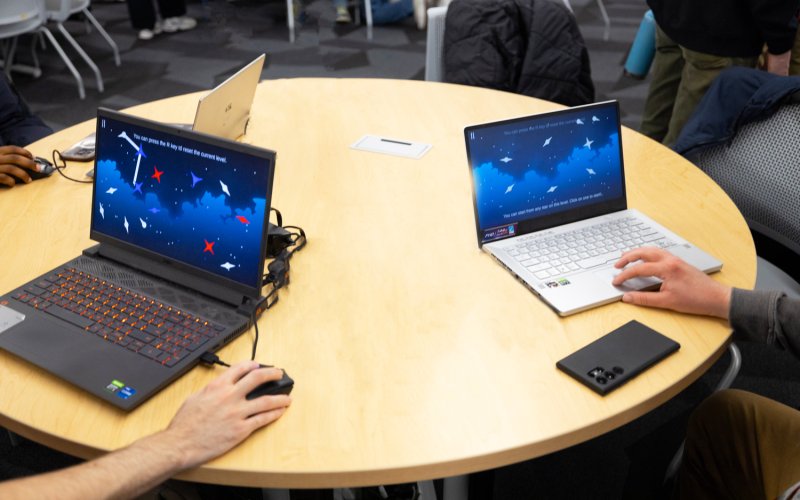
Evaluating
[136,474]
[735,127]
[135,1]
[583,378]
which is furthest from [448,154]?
[135,1]

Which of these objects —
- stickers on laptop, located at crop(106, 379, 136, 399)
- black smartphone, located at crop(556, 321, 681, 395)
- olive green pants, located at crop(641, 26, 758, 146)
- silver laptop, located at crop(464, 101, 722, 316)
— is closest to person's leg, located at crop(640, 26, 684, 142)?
olive green pants, located at crop(641, 26, 758, 146)

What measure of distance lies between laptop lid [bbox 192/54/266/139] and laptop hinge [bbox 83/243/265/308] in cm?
36

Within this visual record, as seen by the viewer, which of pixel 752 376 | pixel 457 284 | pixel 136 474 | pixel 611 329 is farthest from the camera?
pixel 752 376

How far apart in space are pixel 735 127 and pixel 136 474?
161 cm

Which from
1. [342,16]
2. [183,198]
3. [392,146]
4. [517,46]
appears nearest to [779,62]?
[517,46]

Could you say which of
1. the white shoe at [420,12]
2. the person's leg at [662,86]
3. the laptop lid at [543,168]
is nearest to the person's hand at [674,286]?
the laptop lid at [543,168]

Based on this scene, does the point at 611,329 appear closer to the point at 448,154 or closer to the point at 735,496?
the point at 735,496

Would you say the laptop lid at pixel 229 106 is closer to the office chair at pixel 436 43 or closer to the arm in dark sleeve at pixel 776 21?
the office chair at pixel 436 43

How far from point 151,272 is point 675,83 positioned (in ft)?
8.44

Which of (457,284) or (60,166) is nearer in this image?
(457,284)

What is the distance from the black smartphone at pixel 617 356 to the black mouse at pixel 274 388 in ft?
1.39

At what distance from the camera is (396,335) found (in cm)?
126

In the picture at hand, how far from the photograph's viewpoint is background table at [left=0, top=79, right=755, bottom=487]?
3.43 ft

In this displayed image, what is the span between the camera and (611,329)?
126 cm
